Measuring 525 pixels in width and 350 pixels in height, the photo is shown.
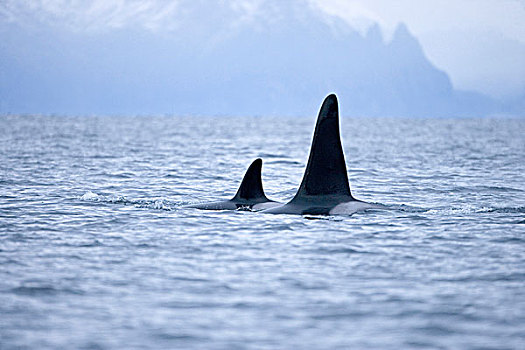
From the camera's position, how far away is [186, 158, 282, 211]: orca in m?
17.1

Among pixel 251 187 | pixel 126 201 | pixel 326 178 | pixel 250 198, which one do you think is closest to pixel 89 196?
pixel 126 201

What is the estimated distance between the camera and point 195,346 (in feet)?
25.3

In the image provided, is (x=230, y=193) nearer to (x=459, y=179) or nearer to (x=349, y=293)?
(x=459, y=179)

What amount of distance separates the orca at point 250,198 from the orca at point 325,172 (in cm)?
121

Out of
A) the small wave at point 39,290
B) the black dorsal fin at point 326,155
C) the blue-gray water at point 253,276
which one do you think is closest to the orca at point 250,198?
the blue-gray water at point 253,276

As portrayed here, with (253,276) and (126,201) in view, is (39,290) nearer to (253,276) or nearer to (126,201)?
(253,276)

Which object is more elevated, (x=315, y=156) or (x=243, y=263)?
(x=315, y=156)

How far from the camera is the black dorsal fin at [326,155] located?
15.7 meters

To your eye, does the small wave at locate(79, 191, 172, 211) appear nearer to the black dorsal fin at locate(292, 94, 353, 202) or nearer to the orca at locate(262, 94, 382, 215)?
the orca at locate(262, 94, 382, 215)

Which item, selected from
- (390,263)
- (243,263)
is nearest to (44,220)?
(243,263)

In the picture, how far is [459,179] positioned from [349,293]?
66.4 ft

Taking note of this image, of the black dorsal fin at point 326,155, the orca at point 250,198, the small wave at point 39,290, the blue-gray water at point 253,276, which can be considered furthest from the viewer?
the orca at point 250,198

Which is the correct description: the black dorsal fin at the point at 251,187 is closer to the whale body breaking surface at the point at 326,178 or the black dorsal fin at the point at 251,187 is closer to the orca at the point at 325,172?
the whale body breaking surface at the point at 326,178

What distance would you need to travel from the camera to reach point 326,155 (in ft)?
51.9
